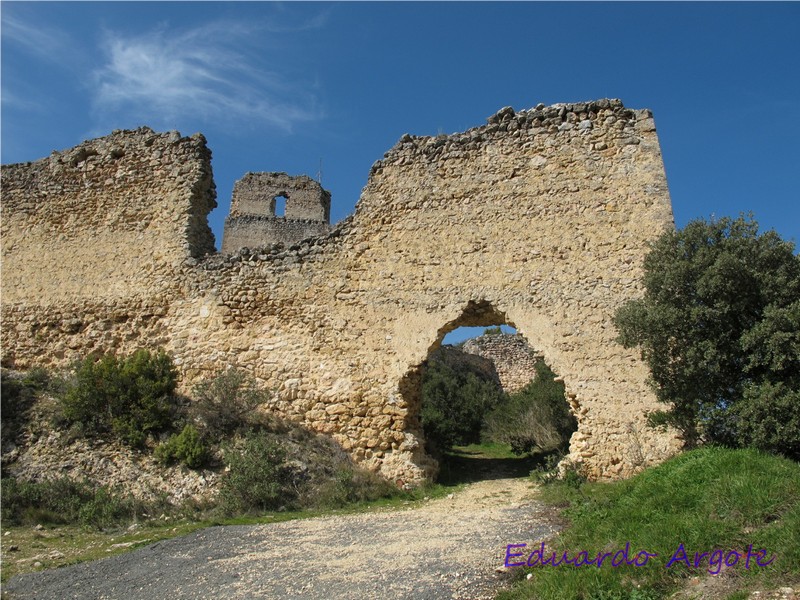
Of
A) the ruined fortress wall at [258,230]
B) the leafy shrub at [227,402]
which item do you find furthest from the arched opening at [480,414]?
the ruined fortress wall at [258,230]

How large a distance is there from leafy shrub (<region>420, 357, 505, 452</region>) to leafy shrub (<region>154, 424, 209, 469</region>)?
5364mm

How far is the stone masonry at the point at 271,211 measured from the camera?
84.6ft

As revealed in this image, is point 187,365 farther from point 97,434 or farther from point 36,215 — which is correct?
point 36,215

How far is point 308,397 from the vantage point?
365 inches

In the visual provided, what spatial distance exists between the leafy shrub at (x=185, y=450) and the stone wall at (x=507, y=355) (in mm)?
12389

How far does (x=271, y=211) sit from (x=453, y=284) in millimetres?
18818

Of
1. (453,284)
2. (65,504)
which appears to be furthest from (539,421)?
(65,504)

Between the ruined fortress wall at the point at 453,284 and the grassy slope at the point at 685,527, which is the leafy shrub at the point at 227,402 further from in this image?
the grassy slope at the point at 685,527

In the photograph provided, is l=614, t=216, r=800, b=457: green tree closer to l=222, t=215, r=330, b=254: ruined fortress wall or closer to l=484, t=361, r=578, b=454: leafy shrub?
l=484, t=361, r=578, b=454: leafy shrub

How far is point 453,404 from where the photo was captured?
48.0 ft

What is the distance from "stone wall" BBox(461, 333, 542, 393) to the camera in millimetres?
19328
